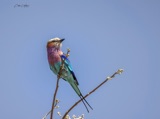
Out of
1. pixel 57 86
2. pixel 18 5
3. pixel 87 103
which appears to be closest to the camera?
pixel 57 86

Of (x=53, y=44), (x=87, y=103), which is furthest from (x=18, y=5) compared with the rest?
(x=87, y=103)

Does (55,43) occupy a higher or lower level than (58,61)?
higher

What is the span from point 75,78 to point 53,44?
799mm

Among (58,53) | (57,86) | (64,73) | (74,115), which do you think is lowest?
(74,115)

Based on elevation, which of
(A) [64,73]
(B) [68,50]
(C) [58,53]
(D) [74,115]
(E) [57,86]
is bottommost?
(D) [74,115]

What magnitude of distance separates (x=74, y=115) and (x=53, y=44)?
242cm

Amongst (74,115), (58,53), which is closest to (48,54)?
(58,53)

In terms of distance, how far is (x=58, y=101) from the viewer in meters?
3.35

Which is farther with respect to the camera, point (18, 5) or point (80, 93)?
point (18, 5)

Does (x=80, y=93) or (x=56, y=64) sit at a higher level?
(x=56, y=64)

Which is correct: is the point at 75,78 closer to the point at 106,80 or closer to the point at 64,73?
the point at 64,73

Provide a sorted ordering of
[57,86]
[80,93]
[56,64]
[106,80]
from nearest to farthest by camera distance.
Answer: [106,80]
[57,86]
[80,93]
[56,64]

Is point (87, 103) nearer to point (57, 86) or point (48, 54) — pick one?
point (57, 86)

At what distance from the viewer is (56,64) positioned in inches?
222
